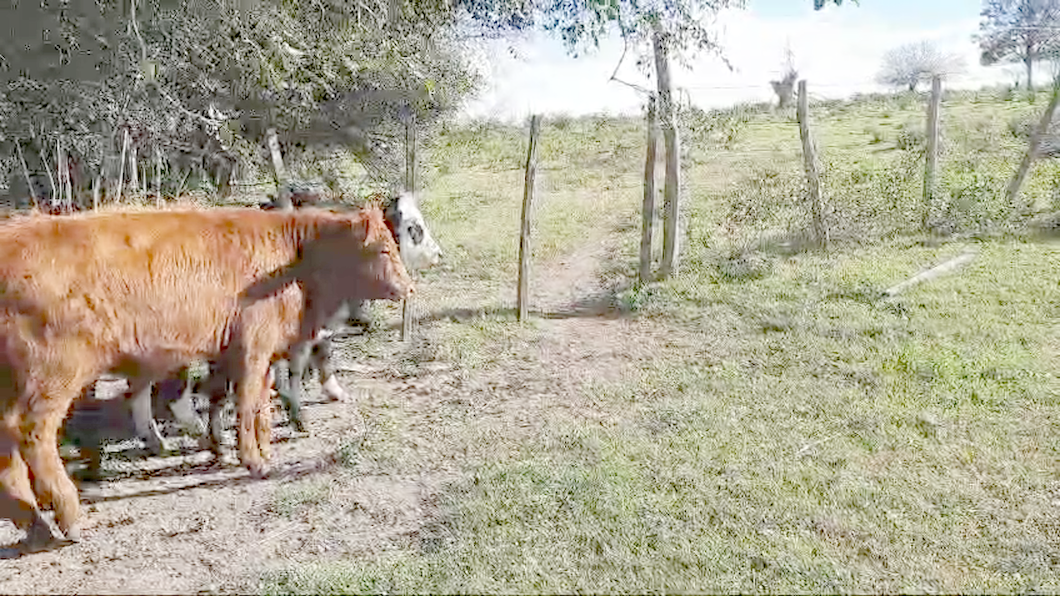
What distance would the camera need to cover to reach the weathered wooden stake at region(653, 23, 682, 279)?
10.5 m

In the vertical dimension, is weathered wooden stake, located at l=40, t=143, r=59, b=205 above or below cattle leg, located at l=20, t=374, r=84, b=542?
above

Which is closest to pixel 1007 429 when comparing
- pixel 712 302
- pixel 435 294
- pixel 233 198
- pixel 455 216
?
pixel 712 302

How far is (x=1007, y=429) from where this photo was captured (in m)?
6.32

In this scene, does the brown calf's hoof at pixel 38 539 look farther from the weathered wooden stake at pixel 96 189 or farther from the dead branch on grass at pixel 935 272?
the dead branch on grass at pixel 935 272

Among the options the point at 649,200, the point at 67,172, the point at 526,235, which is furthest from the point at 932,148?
the point at 67,172

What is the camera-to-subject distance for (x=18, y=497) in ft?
16.1

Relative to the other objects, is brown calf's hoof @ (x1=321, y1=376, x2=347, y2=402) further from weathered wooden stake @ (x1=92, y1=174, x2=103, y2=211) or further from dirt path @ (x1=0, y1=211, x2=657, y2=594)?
weathered wooden stake @ (x1=92, y1=174, x2=103, y2=211)

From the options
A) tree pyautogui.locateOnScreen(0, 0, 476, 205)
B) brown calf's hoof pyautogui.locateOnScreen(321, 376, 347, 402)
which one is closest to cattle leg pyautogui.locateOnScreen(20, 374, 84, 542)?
brown calf's hoof pyautogui.locateOnScreen(321, 376, 347, 402)

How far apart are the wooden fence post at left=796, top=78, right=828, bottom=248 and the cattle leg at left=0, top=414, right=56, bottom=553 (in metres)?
8.97

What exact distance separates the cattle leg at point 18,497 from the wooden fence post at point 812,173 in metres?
8.97

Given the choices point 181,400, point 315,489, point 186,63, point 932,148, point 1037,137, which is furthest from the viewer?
point 932,148

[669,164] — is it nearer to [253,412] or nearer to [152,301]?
[253,412]

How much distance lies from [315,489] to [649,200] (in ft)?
20.2

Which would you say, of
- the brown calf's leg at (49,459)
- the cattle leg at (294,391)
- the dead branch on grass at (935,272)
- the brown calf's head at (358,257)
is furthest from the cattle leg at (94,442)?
the dead branch on grass at (935,272)
